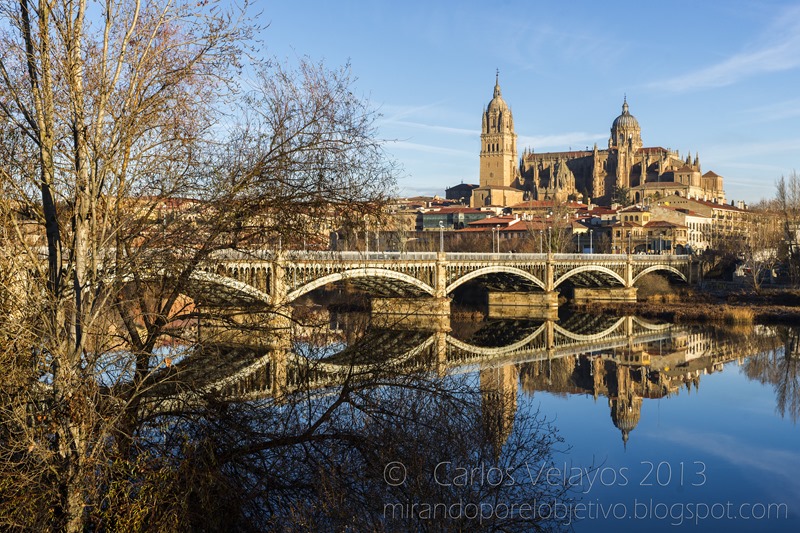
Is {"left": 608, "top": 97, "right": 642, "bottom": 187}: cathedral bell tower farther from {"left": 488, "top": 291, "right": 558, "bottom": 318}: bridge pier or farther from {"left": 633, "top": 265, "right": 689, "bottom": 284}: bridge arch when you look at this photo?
{"left": 488, "top": 291, "right": 558, "bottom": 318}: bridge pier

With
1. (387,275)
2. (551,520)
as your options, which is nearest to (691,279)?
(387,275)

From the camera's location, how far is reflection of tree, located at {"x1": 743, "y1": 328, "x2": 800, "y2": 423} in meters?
21.3

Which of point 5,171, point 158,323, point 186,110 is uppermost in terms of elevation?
point 186,110

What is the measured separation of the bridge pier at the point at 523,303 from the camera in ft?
149

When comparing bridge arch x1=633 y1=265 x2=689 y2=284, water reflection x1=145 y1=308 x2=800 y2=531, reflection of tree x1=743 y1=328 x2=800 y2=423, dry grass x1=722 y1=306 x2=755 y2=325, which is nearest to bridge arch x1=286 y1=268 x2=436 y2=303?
water reflection x1=145 y1=308 x2=800 y2=531

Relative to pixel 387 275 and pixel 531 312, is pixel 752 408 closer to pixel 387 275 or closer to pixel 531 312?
pixel 387 275

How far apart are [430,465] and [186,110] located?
4865mm

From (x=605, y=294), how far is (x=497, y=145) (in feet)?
266

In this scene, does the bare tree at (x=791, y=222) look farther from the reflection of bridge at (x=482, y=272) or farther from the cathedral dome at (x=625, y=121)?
the cathedral dome at (x=625, y=121)

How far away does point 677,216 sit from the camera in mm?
81625

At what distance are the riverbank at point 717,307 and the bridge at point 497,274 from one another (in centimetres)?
228

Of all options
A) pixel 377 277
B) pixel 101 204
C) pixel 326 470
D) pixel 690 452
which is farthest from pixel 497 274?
pixel 101 204

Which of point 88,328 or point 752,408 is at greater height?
point 88,328

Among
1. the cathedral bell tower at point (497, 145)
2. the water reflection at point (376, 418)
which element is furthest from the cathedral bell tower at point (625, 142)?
the water reflection at point (376, 418)
